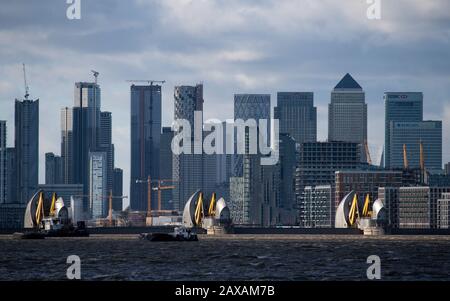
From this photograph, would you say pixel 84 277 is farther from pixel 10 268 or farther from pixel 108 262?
pixel 108 262

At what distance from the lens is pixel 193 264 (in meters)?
128

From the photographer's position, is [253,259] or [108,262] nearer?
[108,262]

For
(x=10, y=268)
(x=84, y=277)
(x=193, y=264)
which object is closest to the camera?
(x=84, y=277)

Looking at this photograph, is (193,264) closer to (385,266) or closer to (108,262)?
(108,262)

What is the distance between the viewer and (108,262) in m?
131
